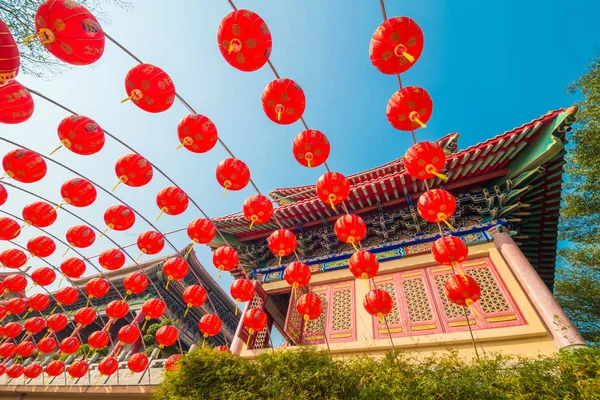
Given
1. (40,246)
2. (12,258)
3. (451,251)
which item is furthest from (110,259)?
(451,251)

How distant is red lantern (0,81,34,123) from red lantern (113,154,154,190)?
165 centimetres

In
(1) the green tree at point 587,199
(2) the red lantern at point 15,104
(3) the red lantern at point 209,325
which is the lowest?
(3) the red lantern at point 209,325

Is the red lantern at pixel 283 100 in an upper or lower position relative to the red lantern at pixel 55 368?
upper

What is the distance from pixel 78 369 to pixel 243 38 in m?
13.3

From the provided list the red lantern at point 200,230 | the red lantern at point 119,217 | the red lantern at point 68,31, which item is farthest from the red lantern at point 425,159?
the red lantern at point 119,217

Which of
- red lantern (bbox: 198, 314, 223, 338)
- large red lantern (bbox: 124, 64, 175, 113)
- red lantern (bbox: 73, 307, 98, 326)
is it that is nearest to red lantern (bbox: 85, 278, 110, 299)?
red lantern (bbox: 73, 307, 98, 326)

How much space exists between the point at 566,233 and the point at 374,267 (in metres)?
10.1

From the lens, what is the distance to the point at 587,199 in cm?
979

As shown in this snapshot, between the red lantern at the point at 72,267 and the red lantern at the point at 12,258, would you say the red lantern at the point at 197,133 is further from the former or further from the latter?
the red lantern at the point at 12,258

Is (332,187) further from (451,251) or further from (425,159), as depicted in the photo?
(451,251)

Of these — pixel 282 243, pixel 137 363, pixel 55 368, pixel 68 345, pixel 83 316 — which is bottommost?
pixel 55 368

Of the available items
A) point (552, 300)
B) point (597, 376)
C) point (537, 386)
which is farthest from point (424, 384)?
point (552, 300)

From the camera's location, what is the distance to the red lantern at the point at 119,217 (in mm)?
6617

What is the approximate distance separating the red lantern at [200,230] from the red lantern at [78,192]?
2.30m
